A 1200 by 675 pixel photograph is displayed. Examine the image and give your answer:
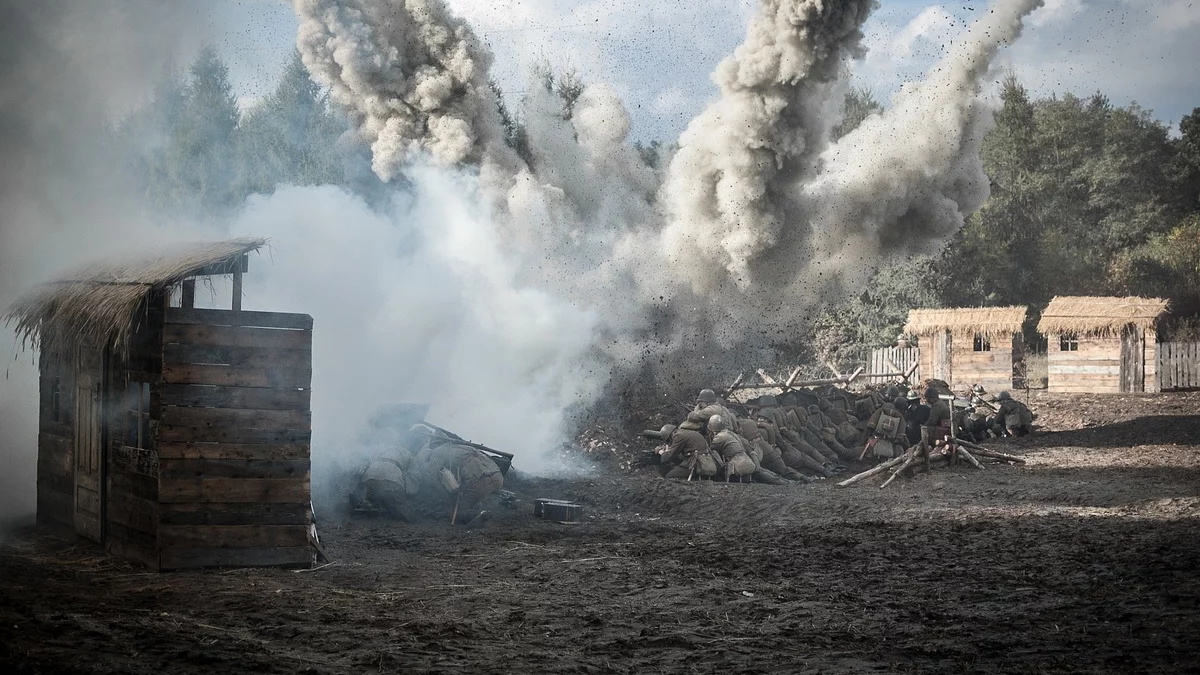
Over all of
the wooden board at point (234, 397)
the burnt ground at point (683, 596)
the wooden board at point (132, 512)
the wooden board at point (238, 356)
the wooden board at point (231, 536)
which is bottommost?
the burnt ground at point (683, 596)

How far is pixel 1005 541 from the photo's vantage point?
39.1ft

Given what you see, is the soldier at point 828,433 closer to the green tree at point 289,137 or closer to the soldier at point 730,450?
the soldier at point 730,450

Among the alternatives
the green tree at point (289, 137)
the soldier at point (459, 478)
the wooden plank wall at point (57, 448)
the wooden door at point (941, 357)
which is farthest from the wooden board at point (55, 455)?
the wooden door at point (941, 357)

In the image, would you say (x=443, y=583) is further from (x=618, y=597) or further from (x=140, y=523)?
(x=140, y=523)

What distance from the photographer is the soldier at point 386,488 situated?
46.7ft

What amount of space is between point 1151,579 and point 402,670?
6.61 m

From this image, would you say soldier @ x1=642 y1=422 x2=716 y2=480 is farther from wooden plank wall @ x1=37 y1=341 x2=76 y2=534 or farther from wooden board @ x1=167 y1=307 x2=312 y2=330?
wooden plank wall @ x1=37 y1=341 x2=76 y2=534

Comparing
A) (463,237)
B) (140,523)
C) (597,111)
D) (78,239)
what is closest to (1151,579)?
(140,523)

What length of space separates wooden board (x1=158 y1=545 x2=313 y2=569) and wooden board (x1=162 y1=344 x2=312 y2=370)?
1.79m

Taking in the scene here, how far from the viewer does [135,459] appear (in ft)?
35.3

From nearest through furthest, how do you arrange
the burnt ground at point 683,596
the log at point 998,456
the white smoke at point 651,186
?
the burnt ground at point 683,596 < the log at point 998,456 < the white smoke at point 651,186

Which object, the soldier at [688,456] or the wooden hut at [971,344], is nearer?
the soldier at [688,456]

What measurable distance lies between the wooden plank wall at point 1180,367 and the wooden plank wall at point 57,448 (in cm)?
3154

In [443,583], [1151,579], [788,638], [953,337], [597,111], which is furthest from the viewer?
[953,337]
